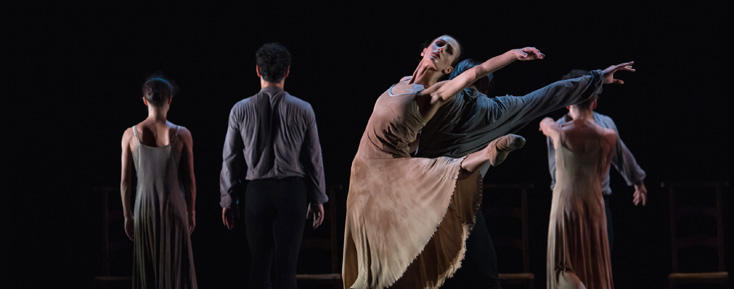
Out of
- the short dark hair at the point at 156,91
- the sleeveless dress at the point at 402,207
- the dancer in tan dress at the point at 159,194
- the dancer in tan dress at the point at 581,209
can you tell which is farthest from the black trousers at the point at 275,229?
the dancer in tan dress at the point at 581,209

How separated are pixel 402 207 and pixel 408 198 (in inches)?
1.7

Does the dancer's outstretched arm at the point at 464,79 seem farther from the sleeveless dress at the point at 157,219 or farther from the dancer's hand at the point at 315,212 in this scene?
the sleeveless dress at the point at 157,219

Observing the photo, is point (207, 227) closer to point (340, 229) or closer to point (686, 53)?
point (340, 229)

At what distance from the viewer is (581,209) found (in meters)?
4.55

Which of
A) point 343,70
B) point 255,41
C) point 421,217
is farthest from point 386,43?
point 421,217

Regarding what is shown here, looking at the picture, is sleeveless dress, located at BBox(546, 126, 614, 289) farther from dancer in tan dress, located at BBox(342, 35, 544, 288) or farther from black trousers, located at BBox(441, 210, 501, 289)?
dancer in tan dress, located at BBox(342, 35, 544, 288)

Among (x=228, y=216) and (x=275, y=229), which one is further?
(x=228, y=216)

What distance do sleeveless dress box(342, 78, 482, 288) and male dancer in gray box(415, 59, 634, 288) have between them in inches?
6.9

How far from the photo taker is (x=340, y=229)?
19.1 feet

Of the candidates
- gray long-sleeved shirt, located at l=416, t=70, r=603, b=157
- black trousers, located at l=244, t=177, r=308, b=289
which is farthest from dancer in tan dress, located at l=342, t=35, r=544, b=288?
black trousers, located at l=244, t=177, r=308, b=289

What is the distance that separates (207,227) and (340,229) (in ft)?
2.87

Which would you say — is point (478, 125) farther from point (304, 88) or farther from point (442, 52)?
point (304, 88)

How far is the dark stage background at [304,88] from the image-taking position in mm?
5484

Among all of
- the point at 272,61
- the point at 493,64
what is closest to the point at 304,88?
the point at 272,61
